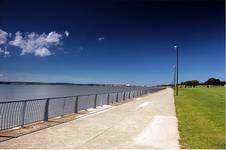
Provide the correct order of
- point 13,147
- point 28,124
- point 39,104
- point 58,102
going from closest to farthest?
point 13,147 → point 28,124 → point 39,104 → point 58,102

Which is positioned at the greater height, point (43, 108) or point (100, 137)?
point (43, 108)

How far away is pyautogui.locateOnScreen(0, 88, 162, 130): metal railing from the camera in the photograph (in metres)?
12.3

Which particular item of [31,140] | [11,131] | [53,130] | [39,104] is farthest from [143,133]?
[39,104]

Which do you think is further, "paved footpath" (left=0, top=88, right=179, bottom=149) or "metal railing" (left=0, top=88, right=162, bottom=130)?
"metal railing" (left=0, top=88, right=162, bottom=130)

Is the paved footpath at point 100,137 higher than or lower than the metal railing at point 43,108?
lower

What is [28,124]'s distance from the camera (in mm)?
12641

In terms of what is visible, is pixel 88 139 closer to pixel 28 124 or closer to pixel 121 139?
pixel 121 139

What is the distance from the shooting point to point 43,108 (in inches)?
556

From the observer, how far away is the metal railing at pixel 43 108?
12316 millimetres

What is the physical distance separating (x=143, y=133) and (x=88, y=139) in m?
2.32

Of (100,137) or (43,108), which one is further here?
(43,108)

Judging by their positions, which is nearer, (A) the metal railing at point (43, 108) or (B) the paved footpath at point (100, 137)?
(B) the paved footpath at point (100, 137)

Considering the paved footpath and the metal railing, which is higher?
the metal railing

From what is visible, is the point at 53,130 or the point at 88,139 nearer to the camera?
the point at 88,139
